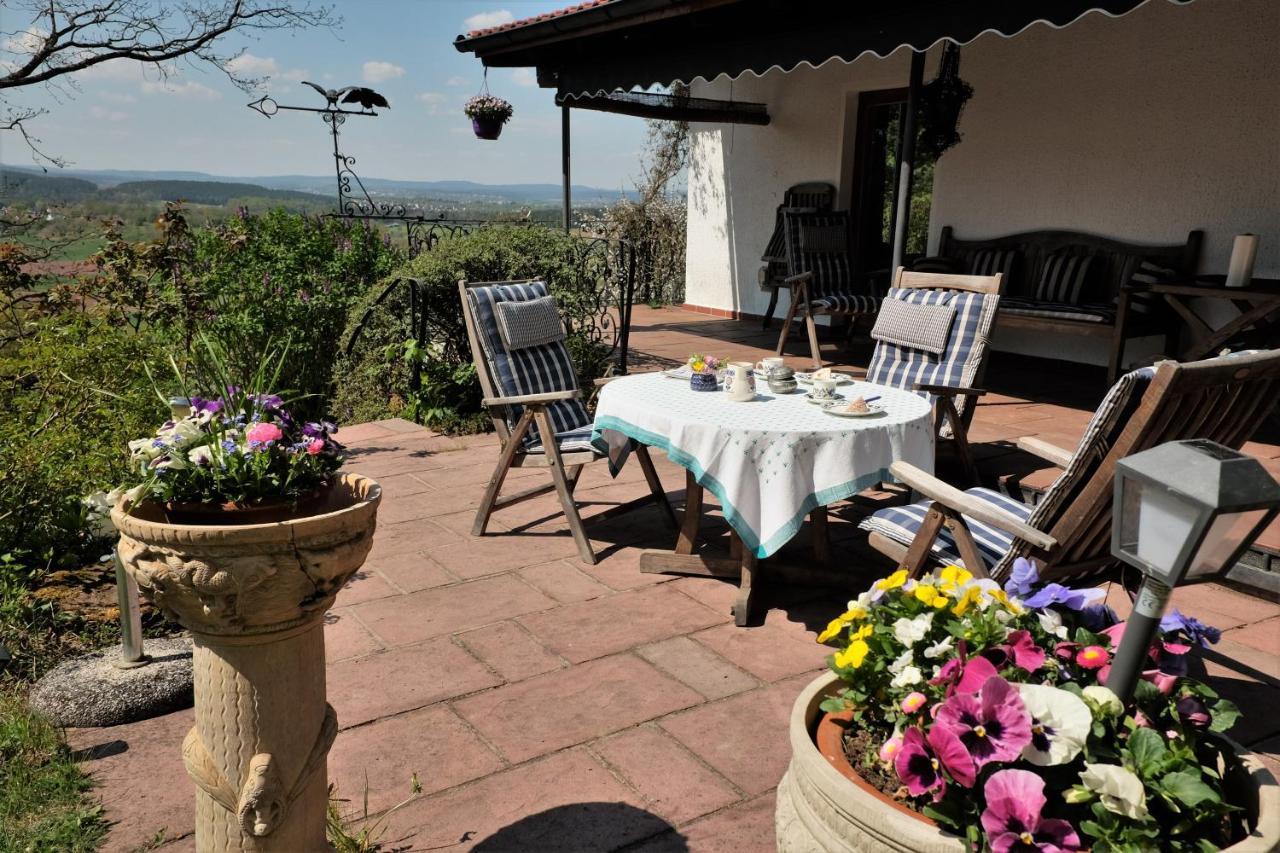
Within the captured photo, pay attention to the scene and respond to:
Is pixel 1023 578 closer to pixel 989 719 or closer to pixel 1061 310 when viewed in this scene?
pixel 989 719

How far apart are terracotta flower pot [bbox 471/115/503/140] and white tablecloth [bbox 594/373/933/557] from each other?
6224mm

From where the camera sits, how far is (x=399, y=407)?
6234 millimetres

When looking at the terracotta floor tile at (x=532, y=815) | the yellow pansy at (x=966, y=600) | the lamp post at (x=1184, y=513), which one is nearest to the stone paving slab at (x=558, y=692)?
the terracotta floor tile at (x=532, y=815)

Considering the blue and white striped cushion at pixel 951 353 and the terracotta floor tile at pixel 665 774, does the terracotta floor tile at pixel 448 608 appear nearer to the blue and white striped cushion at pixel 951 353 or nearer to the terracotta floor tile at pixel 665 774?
the terracotta floor tile at pixel 665 774

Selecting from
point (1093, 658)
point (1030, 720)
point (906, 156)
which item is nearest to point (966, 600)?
point (1093, 658)

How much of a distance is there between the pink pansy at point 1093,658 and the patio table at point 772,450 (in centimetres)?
138

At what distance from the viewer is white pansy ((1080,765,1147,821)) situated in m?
1.26

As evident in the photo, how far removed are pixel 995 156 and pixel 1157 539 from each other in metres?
6.81

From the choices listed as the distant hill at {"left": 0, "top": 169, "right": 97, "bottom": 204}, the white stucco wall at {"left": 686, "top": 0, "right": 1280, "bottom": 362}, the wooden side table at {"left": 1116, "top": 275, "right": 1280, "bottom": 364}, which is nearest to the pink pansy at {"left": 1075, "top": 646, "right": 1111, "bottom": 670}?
the wooden side table at {"left": 1116, "top": 275, "right": 1280, "bottom": 364}

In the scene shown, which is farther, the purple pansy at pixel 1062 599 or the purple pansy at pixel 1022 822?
the purple pansy at pixel 1062 599

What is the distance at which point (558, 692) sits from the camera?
8.75 feet

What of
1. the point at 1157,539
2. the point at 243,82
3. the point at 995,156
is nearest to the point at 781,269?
the point at 995,156

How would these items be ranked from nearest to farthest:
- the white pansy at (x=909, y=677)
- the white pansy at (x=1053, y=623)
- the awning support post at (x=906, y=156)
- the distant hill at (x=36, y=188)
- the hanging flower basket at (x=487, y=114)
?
the white pansy at (x=909, y=677) → the white pansy at (x=1053, y=623) → the distant hill at (x=36, y=188) → the awning support post at (x=906, y=156) → the hanging flower basket at (x=487, y=114)

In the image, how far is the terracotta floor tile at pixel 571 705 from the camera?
2439mm
